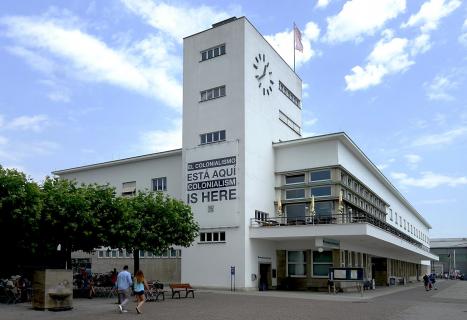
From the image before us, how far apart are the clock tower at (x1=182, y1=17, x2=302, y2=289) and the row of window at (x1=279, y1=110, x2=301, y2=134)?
5.89 feet

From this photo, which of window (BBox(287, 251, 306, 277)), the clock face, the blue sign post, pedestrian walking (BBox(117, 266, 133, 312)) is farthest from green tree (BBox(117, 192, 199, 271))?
the clock face

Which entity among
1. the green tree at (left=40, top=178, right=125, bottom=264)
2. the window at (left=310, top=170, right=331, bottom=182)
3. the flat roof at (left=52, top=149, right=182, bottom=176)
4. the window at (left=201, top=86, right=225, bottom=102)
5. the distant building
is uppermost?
the window at (left=201, top=86, right=225, bottom=102)

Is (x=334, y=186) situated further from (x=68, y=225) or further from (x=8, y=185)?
(x=8, y=185)

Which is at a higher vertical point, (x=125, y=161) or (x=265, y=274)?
(x=125, y=161)

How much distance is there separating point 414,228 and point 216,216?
58802 mm

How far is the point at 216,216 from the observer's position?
36.9 meters

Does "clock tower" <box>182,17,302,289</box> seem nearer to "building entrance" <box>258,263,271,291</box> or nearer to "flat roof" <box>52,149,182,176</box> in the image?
"building entrance" <box>258,263,271,291</box>

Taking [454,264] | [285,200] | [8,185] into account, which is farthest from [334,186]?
[454,264]

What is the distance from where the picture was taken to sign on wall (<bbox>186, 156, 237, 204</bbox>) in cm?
3669

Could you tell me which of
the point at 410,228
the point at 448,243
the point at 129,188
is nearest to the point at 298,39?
the point at 129,188

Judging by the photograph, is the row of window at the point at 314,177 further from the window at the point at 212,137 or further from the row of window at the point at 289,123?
the window at the point at 212,137

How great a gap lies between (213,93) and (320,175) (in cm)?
994

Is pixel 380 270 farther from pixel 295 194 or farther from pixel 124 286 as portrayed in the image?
pixel 124 286

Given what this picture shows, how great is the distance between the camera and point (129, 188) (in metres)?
45.3
